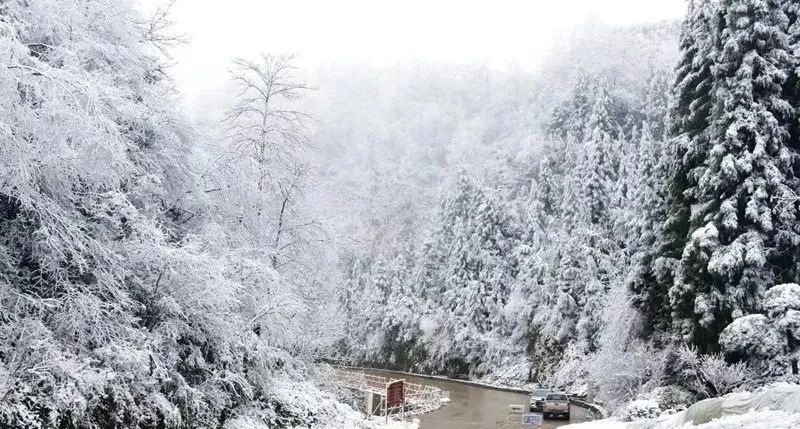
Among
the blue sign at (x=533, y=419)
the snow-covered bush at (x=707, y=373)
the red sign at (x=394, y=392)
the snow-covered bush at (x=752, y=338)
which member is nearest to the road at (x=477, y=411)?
the blue sign at (x=533, y=419)

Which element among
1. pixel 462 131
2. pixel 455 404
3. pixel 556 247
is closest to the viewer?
pixel 455 404

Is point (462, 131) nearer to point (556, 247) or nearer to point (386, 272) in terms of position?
point (386, 272)

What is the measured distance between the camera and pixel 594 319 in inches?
1946

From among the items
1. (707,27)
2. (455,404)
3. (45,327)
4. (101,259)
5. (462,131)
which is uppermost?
(462,131)

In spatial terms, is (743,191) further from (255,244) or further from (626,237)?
(626,237)

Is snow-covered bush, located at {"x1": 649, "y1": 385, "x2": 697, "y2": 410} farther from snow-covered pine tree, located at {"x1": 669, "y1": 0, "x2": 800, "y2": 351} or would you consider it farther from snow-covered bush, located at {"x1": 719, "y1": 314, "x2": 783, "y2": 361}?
snow-covered bush, located at {"x1": 719, "y1": 314, "x2": 783, "y2": 361}

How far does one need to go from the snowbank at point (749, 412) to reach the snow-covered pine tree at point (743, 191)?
29.7ft

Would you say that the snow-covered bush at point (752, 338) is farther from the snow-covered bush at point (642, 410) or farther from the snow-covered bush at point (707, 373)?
the snow-covered bush at point (642, 410)

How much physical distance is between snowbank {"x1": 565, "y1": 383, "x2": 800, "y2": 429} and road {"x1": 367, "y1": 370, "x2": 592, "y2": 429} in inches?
589

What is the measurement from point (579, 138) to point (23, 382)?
8140cm

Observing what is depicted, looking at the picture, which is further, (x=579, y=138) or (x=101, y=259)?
(x=579, y=138)

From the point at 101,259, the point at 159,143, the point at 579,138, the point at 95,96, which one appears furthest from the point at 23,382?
the point at 579,138

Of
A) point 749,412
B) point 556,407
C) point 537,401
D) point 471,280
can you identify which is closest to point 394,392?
point 556,407

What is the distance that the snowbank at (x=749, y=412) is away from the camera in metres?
11.3
